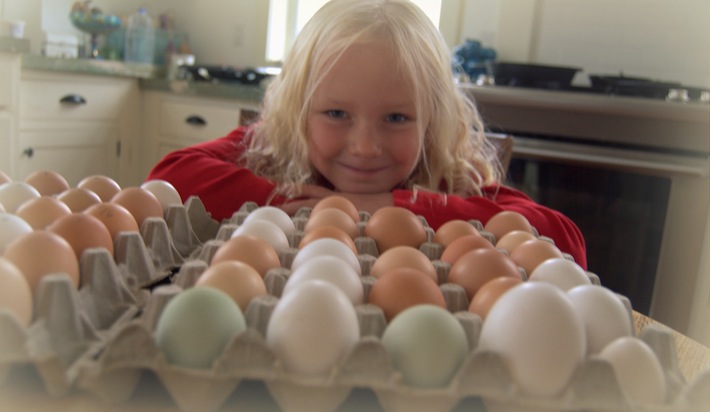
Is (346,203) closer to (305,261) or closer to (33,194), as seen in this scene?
(305,261)

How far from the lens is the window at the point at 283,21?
348 cm

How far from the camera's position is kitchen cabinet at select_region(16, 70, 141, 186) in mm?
2549

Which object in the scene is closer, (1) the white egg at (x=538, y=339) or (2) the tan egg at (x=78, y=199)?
(1) the white egg at (x=538, y=339)

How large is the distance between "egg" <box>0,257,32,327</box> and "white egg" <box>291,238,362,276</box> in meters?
0.23

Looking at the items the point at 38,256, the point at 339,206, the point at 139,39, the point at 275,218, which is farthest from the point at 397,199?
the point at 139,39

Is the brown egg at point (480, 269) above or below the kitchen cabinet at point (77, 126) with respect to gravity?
above

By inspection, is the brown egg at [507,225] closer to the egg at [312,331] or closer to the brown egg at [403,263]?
the brown egg at [403,263]

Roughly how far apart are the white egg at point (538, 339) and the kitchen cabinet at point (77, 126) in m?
2.48

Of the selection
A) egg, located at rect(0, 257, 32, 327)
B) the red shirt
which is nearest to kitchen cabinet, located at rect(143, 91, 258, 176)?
the red shirt

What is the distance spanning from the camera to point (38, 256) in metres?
0.51

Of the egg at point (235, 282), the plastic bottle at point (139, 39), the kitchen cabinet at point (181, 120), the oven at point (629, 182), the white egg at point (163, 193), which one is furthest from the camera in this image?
the plastic bottle at point (139, 39)

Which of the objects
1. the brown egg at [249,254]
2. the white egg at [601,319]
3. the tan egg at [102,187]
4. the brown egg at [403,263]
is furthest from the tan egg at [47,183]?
the white egg at [601,319]

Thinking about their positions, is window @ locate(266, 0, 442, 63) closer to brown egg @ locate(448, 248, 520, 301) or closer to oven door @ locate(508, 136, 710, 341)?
oven door @ locate(508, 136, 710, 341)

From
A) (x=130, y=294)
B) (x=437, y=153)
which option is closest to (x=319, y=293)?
(x=130, y=294)
